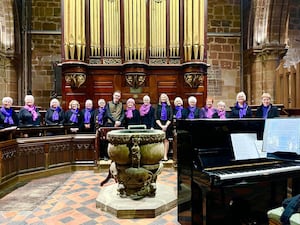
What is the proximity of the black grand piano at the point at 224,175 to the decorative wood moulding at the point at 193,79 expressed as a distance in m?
3.73

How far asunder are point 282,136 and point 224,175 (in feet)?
2.38

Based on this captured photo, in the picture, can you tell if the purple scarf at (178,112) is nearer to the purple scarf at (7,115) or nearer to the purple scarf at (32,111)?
the purple scarf at (32,111)

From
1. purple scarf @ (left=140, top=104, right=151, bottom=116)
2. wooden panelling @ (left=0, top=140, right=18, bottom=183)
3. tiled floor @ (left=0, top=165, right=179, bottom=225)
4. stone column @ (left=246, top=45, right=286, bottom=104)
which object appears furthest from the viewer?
stone column @ (left=246, top=45, right=286, bottom=104)

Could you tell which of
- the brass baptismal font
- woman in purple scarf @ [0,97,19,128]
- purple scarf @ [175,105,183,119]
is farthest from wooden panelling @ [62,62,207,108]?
the brass baptismal font

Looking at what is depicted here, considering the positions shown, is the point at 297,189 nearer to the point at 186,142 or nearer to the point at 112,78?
the point at 186,142

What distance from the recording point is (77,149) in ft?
18.1

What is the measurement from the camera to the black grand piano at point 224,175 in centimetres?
223

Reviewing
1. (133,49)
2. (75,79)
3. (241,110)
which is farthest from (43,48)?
(241,110)

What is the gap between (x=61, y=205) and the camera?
137 inches

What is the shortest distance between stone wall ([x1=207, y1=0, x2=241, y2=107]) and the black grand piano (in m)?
7.60

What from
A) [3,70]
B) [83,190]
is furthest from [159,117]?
[3,70]

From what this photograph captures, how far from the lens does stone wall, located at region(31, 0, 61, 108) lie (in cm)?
969

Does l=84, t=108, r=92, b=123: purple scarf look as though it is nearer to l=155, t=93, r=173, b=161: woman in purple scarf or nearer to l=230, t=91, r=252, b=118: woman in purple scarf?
l=155, t=93, r=173, b=161: woman in purple scarf

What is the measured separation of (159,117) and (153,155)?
2.28 metres
